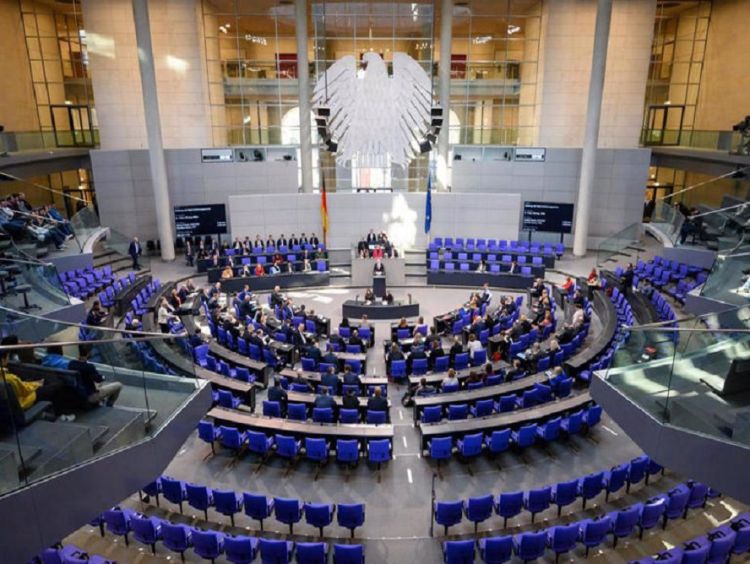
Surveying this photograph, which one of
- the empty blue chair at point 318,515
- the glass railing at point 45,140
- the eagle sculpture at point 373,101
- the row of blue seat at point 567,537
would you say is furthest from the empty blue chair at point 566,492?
the glass railing at point 45,140

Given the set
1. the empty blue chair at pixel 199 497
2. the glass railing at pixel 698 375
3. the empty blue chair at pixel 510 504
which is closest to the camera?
the glass railing at pixel 698 375

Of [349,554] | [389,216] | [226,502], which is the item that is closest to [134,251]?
[389,216]

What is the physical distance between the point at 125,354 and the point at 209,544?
300 cm

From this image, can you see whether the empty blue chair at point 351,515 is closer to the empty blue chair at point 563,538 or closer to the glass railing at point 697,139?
the empty blue chair at point 563,538

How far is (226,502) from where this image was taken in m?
8.27

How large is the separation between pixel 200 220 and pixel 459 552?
2117 centimetres

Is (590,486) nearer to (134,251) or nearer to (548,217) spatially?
(548,217)

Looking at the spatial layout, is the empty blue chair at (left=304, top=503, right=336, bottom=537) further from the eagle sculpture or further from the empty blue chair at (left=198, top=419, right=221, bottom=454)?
the eagle sculpture

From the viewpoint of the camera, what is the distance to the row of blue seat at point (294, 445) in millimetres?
9672

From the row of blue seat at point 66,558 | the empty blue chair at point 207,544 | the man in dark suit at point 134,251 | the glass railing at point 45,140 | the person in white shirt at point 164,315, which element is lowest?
the empty blue chair at point 207,544

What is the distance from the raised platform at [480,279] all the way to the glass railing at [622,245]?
454 cm

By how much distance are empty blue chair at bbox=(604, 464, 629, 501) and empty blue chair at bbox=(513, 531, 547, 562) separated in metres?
1.88

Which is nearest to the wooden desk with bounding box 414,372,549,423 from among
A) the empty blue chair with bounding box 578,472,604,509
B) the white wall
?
the empty blue chair with bounding box 578,472,604,509

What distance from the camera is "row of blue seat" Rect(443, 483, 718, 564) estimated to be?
24.2 feet
